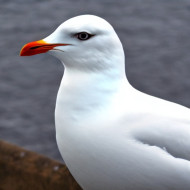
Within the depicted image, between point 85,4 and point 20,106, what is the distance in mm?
2306

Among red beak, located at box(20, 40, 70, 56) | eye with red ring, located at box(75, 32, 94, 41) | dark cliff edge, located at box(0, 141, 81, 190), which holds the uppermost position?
eye with red ring, located at box(75, 32, 94, 41)

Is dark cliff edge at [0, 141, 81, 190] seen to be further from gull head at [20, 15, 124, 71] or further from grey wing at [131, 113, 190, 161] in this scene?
gull head at [20, 15, 124, 71]

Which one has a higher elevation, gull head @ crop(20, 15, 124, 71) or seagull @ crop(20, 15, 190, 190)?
gull head @ crop(20, 15, 124, 71)

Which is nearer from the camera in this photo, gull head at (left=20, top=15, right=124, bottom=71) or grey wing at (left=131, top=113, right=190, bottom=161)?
gull head at (left=20, top=15, right=124, bottom=71)

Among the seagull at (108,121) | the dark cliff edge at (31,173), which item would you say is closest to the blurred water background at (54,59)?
the dark cliff edge at (31,173)

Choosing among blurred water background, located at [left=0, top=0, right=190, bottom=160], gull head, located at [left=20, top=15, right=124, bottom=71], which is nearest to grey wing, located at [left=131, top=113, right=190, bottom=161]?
gull head, located at [left=20, top=15, right=124, bottom=71]

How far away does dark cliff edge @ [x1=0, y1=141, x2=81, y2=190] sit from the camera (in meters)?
4.19

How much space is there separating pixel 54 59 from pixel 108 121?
4.73 meters

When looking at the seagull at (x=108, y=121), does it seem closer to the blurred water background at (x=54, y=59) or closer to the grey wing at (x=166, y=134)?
the grey wing at (x=166, y=134)

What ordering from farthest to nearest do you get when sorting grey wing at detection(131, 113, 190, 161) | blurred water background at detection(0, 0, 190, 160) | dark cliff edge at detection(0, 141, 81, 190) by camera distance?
1. blurred water background at detection(0, 0, 190, 160)
2. dark cliff edge at detection(0, 141, 81, 190)
3. grey wing at detection(131, 113, 190, 161)

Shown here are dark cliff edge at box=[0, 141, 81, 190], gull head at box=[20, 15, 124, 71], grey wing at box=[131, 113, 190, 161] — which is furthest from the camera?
dark cliff edge at box=[0, 141, 81, 190]

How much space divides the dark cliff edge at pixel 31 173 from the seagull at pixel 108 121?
0.73 m

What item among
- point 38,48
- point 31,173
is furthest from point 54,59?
point 38,48

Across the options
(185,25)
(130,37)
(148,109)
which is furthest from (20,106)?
(148,109)
